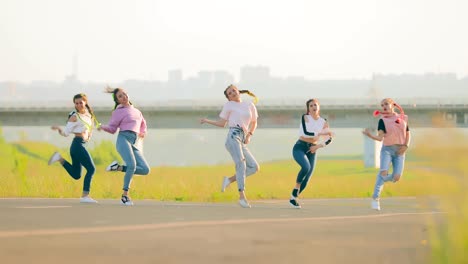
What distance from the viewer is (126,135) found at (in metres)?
14.0

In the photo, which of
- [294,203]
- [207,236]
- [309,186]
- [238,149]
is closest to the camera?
[207,236]

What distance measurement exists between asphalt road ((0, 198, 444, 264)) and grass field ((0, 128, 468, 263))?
0.82 feet

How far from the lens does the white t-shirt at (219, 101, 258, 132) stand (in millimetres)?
13734

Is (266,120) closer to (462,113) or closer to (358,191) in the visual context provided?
Answer: (462,113)

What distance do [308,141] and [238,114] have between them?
4.37 feet

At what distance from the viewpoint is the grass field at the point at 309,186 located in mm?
5039

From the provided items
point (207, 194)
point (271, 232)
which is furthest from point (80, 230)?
point (207, 194)

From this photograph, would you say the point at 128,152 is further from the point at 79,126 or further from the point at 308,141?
the point at 308,141

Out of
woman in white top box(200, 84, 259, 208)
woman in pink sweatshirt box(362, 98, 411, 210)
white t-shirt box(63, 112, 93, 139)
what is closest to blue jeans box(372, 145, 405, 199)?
woman in pink sweatshirt box(362, 98, 411, 210)

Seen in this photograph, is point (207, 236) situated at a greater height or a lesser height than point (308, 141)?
lesser

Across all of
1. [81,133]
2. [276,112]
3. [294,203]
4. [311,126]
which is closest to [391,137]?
[311,126]

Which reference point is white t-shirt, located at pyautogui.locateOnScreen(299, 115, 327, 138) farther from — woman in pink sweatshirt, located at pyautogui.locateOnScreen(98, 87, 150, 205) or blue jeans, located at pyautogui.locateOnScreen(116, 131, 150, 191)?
blue jeans, located at pyautogui.locateOnScreen(116, 131, 150, 191)

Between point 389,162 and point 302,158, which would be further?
point 302,158

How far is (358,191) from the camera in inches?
840
